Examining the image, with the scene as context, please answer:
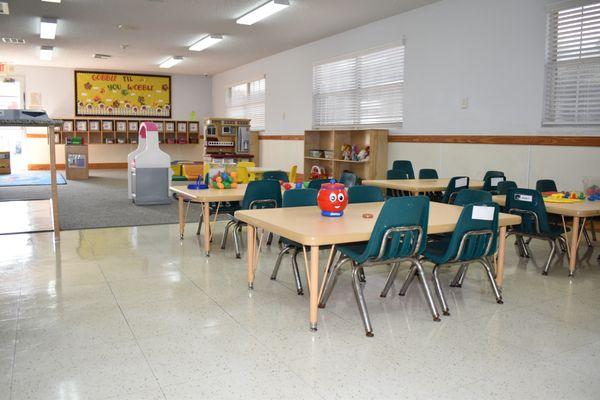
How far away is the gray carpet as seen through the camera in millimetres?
6656

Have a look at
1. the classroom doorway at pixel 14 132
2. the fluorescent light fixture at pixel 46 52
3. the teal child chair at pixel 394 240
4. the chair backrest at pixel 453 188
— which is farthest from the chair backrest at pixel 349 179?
the classroom doorway at pixel 14 132

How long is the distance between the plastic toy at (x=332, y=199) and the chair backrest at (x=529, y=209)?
6.20ft

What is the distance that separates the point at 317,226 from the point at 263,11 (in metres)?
5.86

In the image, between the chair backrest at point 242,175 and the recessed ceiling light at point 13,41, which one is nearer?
the chair backrest at point 242,175

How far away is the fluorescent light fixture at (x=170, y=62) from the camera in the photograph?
1315 centimetres

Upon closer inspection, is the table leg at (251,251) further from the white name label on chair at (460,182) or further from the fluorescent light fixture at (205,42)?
the fluorescent light fixture at (205,42)

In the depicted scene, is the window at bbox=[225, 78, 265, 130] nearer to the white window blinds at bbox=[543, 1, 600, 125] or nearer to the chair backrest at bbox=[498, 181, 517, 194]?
the white window blinds at bbox=[543, 1, 600, 125]

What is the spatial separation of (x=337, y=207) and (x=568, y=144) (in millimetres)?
3876

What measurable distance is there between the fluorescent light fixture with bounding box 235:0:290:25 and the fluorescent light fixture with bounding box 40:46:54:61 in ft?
18.2

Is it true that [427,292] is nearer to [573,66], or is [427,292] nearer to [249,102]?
[573,66]

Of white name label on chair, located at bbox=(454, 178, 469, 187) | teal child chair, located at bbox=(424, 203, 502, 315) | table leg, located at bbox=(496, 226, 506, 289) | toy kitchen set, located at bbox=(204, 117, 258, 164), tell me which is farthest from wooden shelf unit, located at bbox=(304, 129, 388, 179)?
teal child chair, located at bbox=(424, 203, 502, 315)

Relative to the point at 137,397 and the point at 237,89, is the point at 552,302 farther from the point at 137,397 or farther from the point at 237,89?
the point at 237,89

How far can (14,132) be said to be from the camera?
15047mm

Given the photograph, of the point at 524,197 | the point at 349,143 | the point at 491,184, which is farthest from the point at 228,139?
the point at 524,197
